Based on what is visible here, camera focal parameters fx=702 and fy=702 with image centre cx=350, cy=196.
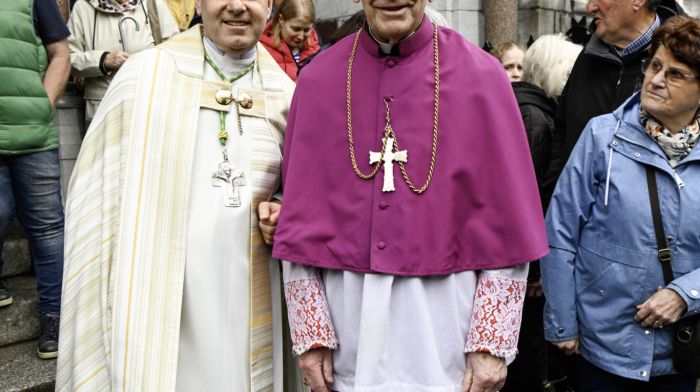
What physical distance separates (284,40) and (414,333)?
3327mm

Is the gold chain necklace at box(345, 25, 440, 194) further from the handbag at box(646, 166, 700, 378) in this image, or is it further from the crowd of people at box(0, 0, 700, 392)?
the handbag at box(646, 166, 700, 378)

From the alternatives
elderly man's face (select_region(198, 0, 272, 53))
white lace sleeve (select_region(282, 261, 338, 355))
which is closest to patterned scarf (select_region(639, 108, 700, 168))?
white lace sleeve (select_region(282, 261, 338, 355))

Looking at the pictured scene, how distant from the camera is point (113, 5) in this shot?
14.9ft

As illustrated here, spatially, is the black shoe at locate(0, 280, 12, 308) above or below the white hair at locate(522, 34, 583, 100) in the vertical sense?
below

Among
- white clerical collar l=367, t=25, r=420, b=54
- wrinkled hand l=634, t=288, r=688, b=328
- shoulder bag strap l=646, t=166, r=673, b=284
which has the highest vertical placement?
white clerical collar l=367, t=25, r=420, b=54

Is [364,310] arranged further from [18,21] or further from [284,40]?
[284,40]

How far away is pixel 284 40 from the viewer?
502 centimetres

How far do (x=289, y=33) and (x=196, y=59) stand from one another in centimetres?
235

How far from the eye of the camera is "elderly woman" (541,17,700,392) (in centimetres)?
262

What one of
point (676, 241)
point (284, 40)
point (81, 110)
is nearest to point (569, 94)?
point (676, 241)

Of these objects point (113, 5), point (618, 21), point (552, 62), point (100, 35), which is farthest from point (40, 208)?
point (618, 21)

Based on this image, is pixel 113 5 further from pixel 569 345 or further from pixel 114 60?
pixel 569 345

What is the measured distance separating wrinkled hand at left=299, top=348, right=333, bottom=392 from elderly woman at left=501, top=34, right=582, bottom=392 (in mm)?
1481

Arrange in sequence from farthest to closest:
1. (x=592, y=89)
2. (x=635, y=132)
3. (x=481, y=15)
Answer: (x=481, y=15) < (x=592, y=89) < (x=635, y=132)
